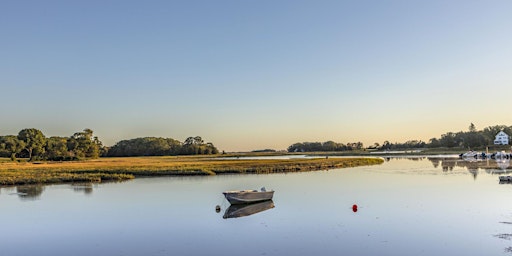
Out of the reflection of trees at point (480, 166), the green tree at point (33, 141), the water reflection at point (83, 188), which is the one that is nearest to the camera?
the water reflection at point (83, 188)

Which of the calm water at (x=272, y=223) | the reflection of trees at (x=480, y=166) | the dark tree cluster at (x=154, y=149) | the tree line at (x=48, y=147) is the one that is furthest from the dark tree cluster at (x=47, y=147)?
the reflection of trees at (x=480, y=166)

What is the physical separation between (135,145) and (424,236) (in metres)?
158

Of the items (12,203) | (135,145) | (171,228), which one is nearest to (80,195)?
(12,203)

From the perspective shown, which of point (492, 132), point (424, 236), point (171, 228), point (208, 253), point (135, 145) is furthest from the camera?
point (135, 145)

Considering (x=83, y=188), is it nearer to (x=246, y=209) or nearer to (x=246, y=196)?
(x=246, y=196)

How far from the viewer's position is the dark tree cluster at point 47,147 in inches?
3917

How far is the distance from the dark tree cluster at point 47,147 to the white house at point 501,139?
11898 centimetres

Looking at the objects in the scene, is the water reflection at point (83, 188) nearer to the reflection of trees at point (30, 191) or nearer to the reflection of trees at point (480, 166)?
the reflection of trees at point (30, 191)

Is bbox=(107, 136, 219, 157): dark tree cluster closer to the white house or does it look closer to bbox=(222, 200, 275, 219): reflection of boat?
the white house

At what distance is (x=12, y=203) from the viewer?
97.5 ft

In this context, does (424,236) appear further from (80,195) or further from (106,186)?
(106,186)

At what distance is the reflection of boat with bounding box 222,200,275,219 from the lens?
24.7 meters

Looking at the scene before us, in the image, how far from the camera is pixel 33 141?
10325cm

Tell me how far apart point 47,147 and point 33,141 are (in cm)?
570
